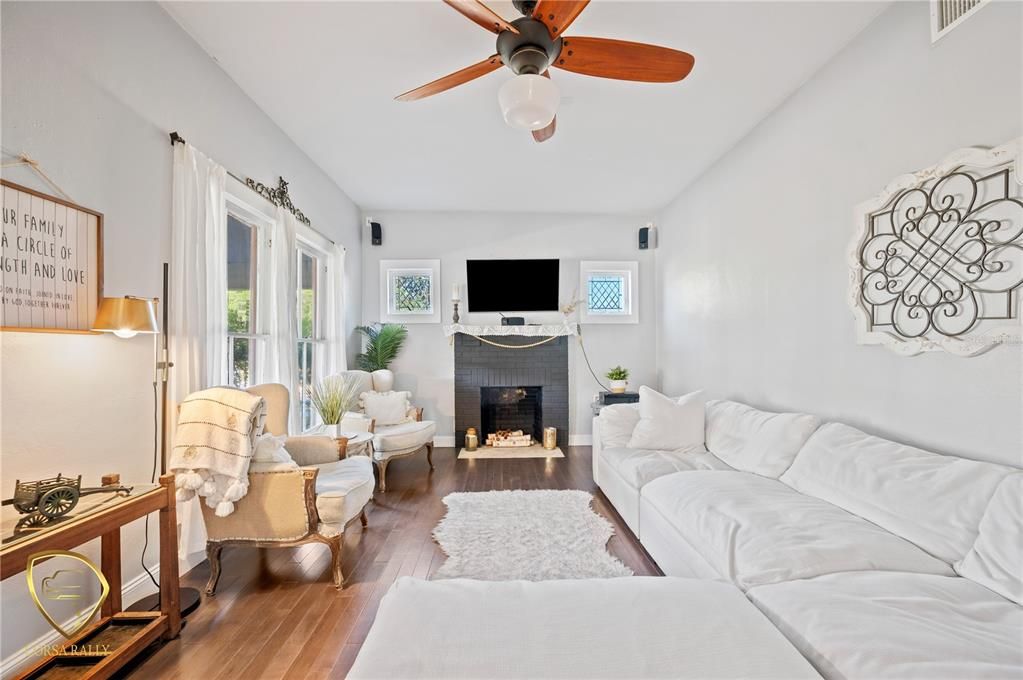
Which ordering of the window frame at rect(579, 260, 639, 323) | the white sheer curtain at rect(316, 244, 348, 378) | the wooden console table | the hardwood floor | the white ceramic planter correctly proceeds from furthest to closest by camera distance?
the window frame at rect(579, 260, 639, 323) → the white ceramic planter → the white sheer curtain at rect(316, 244, 348, 378) → the hardwood floor → the wooden console table

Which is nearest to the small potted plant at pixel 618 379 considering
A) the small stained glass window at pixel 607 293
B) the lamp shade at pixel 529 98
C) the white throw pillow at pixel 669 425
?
the small stained glass window at pixel 607 293

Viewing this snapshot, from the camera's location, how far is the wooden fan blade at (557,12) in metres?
1.60

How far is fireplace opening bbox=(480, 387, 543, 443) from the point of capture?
5594 millimetres

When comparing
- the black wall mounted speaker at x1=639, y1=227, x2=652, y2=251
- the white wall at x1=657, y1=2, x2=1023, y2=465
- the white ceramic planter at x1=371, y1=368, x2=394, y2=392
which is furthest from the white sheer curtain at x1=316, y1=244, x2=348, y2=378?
the white wall at x1=657, y1=2, x2=1023, y2=465

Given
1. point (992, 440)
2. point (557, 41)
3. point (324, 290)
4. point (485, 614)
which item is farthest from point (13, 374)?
point (992, 440)

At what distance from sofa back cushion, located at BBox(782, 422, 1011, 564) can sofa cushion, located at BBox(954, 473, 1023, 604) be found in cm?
5

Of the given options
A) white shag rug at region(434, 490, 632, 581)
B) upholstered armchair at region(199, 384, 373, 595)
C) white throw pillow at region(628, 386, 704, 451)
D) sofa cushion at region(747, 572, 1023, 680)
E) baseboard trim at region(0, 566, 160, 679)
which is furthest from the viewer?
white throw pillow at region(628, 386, 704, 451)

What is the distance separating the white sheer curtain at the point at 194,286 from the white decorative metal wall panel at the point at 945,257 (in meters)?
3.69

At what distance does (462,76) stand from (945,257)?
235 centimetres

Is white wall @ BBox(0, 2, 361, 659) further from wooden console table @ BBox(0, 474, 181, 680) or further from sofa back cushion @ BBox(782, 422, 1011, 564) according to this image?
sofa back cushion @ BBox(782, 422, 1011, 564)

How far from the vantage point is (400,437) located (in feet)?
13.0

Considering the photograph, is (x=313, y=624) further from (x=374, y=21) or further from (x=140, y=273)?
(x=374, y=21)

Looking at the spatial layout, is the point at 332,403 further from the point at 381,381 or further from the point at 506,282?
the point at 506,282

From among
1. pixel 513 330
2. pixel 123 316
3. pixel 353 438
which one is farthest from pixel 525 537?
pixel 513 330
